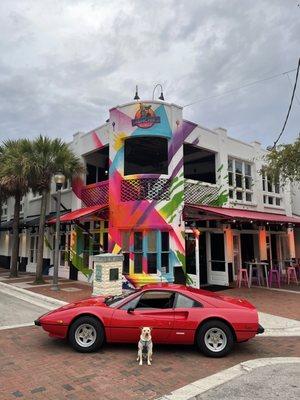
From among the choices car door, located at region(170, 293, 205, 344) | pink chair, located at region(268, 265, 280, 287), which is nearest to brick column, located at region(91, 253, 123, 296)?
car door, located at region(170, 293, 205, 344)

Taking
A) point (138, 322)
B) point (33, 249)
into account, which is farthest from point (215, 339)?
point (33, 249)

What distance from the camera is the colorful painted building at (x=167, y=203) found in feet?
47.5

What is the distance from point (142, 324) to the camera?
651cm

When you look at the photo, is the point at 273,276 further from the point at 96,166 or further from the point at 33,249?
the point at 33,249

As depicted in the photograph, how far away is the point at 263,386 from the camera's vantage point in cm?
512

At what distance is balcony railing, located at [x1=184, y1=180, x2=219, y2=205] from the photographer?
15992 millimetres

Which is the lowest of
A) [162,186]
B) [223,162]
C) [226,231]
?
[226,231]

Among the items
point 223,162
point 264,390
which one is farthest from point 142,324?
point 223,162

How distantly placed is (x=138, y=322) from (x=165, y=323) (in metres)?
0.48

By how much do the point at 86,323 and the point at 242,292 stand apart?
9.02 meters

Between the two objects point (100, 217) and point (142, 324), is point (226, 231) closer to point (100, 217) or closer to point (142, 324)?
point (100, 217)

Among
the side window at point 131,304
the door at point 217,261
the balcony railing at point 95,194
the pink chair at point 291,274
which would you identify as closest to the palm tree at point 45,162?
the balcony railing at point 95,194

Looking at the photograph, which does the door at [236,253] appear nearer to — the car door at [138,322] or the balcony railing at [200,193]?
the balcony railing at [200,193]

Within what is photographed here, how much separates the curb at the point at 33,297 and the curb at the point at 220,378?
682 centimetres
